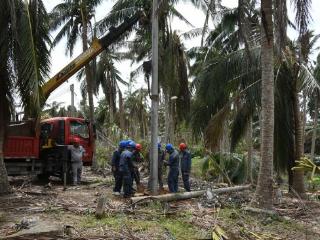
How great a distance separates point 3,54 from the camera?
527 inches

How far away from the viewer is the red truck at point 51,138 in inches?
717

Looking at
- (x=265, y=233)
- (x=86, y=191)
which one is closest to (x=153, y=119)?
(x=86, y=191)

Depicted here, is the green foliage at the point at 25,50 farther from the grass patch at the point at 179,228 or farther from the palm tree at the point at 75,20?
the palm tree at the point at 75,20

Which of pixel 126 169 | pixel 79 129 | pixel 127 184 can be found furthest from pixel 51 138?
pixel 126 169

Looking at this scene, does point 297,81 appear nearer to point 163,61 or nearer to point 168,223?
point 163,61

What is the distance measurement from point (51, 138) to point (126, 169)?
5972 millimetres

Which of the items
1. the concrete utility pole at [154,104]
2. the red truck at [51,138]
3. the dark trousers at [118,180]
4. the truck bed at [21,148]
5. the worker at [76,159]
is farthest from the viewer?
the red truck at [51,138]

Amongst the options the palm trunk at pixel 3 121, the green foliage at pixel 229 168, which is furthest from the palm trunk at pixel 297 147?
the palm trunk at pixel 3 121

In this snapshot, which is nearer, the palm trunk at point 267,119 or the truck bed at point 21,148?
the palm trunk at point 267,119

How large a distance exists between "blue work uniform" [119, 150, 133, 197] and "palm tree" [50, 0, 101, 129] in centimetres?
1322

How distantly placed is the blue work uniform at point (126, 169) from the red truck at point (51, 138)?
11.0ft

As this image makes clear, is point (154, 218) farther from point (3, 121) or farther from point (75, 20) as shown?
point (75, 20)

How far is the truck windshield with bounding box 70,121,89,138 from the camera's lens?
1984cm

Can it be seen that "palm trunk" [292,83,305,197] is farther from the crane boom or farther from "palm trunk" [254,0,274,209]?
the crane boom
